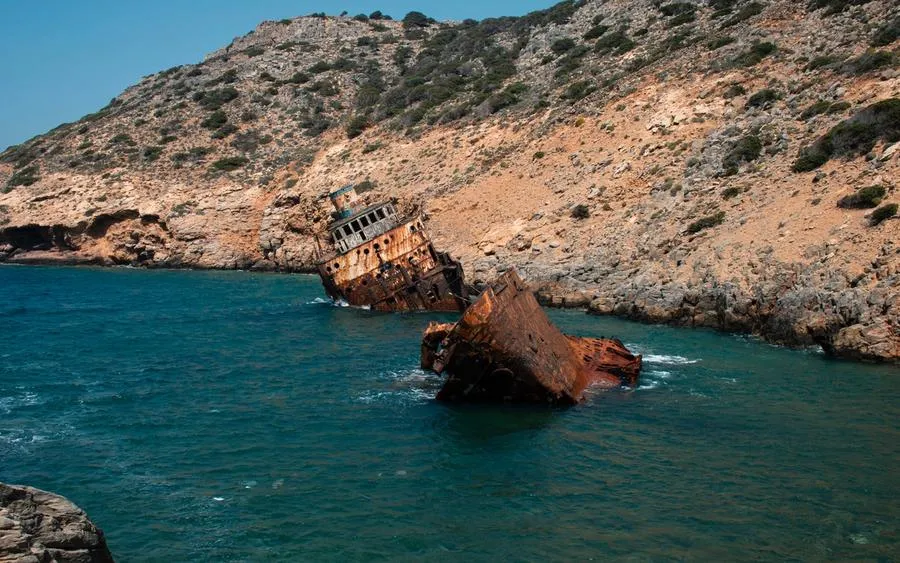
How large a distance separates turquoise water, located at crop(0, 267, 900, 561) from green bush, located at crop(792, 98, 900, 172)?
10.7 m

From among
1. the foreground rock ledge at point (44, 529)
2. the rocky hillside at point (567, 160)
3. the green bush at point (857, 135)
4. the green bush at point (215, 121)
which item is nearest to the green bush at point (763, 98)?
the rocky hillside at point (567, 160)

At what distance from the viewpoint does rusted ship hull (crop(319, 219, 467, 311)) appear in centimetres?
3688

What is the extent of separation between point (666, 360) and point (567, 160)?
24384 millimetres

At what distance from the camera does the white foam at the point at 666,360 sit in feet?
77.9

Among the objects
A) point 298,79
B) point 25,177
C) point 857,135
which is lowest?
point 857,135

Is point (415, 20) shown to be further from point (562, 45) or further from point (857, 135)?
point (857, 135)

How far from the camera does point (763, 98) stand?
40.8 meters

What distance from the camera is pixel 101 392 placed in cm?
2230

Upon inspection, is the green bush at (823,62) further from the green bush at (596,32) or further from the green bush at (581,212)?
the green bush at (596,32)

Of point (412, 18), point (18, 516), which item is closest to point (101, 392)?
point (18, 516)

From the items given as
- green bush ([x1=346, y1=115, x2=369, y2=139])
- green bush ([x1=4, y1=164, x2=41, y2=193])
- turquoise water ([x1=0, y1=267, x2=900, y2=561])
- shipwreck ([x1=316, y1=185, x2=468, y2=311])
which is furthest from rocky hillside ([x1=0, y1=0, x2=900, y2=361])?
turquoise water ([x1=0, y1=267, x2=900, y2=561])

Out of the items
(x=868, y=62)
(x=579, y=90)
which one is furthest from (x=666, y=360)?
(x=579, y=90)

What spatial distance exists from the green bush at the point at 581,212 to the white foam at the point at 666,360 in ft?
50.8

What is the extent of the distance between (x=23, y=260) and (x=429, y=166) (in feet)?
119
